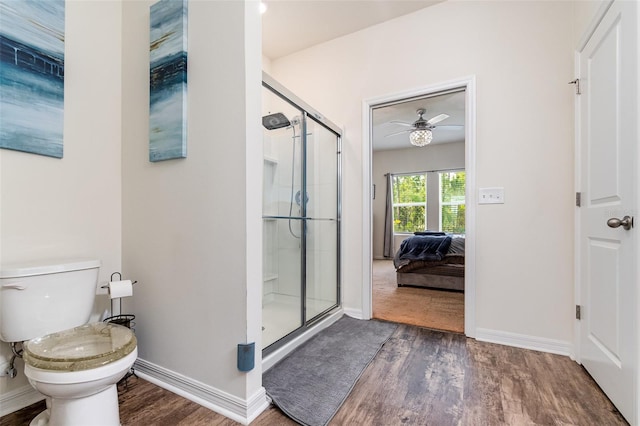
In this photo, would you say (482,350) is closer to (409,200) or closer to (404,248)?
(404,248)

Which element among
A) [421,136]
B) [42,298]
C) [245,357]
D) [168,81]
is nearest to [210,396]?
[245,357]

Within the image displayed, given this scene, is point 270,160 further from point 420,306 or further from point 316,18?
point 420,306

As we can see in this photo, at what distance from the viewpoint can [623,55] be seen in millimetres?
1354

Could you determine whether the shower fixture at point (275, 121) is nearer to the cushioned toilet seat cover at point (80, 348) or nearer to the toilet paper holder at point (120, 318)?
the toilet paper holder at point (120, 318)

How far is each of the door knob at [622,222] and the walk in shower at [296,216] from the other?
5.98 ft

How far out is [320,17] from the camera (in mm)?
2553

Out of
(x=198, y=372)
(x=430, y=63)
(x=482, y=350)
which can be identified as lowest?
(x=482, y=350)

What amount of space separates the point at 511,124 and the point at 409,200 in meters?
4.80

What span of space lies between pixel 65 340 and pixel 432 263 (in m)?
3.59

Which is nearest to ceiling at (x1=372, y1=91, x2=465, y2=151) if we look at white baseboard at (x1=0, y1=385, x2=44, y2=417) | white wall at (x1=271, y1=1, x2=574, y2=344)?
white wall at (x1=271, y1=1, x2=574, y2=344)

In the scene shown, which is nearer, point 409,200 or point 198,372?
point 198,372

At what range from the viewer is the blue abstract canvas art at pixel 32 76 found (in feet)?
4.43

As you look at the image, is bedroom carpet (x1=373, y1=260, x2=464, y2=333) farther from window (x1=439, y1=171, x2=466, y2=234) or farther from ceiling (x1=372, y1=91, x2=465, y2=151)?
window (x1=439, y1=171, x2=466, y2=234)

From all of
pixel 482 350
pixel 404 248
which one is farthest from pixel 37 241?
pixel 404 248
